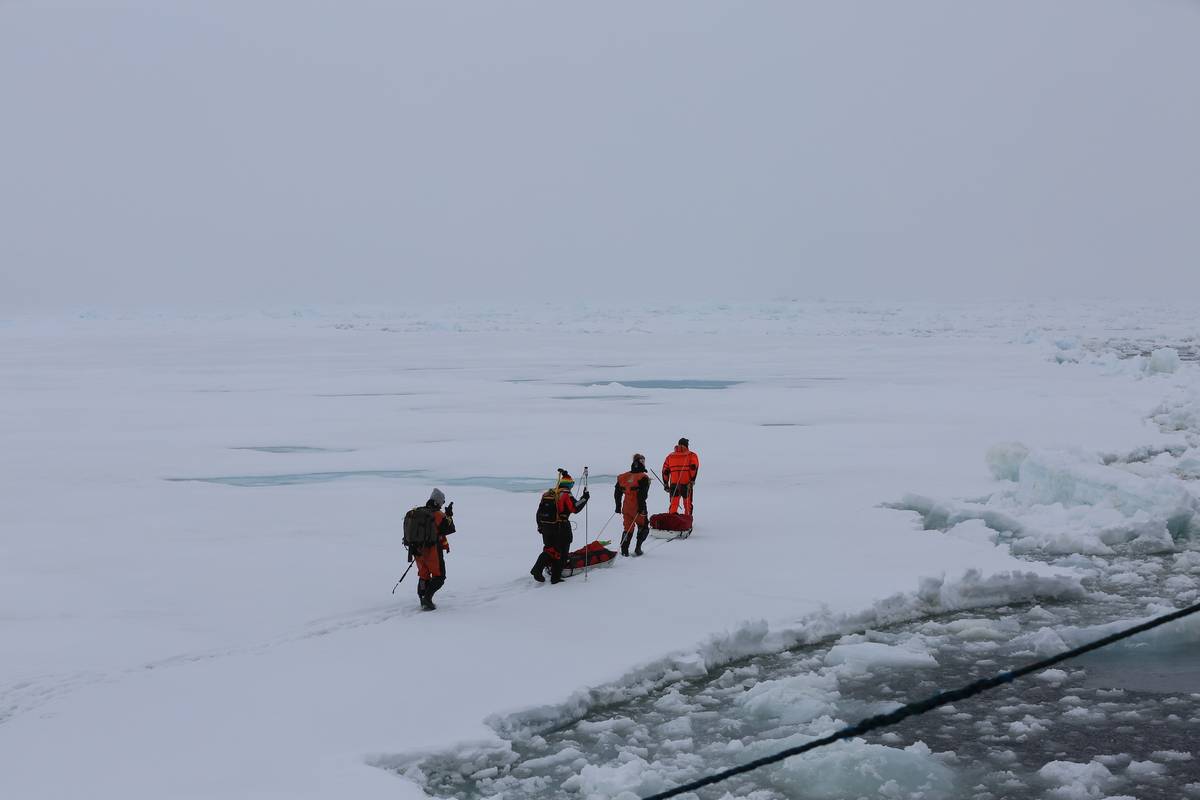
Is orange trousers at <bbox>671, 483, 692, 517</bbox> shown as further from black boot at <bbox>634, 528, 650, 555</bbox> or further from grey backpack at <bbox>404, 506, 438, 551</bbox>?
grey backpack at <bbox>404, 506, 438, 551</bbox>

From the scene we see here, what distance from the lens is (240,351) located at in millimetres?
59750

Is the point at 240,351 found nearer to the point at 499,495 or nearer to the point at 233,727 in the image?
the point at 499,495

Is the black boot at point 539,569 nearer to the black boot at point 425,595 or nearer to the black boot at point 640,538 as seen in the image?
the black boot at point 425,595

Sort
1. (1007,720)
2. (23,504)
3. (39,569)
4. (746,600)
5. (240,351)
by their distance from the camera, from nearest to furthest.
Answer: (1007,720)
(746,600)
(39,569)
(23,504)
(240,351)

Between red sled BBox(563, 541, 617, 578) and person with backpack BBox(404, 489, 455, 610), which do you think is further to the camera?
red sled BBox(563, 541, 617, 578)

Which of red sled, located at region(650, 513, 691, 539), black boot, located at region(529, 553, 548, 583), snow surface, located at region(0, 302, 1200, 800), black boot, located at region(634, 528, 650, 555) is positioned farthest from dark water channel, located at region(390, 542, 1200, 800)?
red sled, located at region(650, 513, 691, 539)

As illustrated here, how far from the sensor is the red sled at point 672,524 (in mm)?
12453

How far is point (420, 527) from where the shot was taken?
9117mm

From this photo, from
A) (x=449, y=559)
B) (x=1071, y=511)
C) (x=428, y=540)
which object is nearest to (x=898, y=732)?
(x=428, y=540)

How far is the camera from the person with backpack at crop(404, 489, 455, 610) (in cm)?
912

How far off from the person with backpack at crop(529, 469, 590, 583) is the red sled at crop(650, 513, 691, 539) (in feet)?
7.48

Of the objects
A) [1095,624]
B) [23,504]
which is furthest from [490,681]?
[23,504]

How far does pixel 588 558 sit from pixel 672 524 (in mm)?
1855

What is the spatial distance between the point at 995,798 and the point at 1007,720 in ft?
4.48
